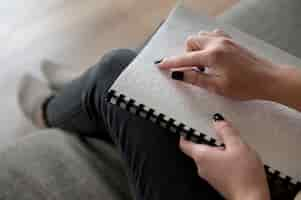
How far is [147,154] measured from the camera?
0.80 metres

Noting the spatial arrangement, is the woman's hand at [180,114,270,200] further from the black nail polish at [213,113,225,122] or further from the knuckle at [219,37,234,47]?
the knuckle at [219,37,234,47]

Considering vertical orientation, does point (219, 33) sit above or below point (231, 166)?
above

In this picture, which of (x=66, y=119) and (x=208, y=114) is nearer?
(x=208, y=114)

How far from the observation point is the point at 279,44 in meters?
1.03

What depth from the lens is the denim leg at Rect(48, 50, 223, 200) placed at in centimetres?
77

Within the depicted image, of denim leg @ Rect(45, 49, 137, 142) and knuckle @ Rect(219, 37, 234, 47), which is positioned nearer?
knuckle @ Rect(219, 37, 234, 47)

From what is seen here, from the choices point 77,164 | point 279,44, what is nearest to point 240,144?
point 77,164

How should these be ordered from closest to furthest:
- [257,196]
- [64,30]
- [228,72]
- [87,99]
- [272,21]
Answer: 1. [257,196]
2. [228,72]
3. [87,99]
4. [272,21]
5. [64,30]

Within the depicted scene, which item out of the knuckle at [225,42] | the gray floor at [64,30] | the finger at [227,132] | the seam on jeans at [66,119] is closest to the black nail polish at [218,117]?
the finger at [227,132]

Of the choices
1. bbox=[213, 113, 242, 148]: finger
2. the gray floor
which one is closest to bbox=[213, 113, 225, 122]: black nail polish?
bbox=[213, 113, 242, 148]: finger

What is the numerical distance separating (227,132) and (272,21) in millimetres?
429

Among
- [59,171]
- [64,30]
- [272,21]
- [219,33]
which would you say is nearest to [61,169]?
[59,171]

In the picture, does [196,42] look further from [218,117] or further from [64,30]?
[64,30]

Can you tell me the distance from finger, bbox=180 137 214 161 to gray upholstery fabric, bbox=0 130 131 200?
14 centimetres
